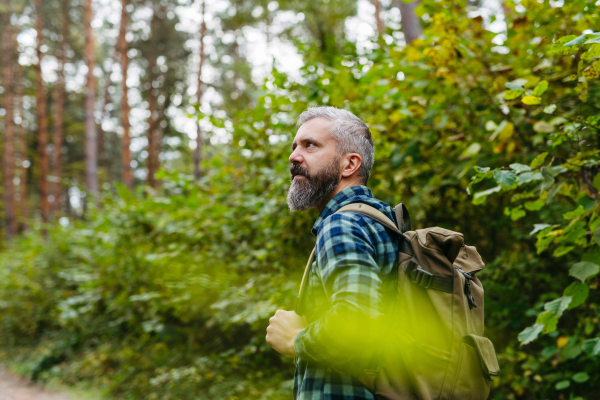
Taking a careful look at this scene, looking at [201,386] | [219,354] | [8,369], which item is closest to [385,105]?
[219,354]

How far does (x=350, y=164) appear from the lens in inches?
70.9

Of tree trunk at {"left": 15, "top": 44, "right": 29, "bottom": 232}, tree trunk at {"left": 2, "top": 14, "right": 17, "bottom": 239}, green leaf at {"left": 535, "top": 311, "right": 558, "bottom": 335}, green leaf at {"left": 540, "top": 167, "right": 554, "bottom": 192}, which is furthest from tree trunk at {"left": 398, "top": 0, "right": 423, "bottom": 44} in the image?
tree trunk at {"left": 15, "top": 44, "right": 29, "bottom": 232}

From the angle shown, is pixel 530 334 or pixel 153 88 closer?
pixel 530 334

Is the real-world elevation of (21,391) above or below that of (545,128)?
below

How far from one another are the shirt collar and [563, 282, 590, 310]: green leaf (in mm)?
1128

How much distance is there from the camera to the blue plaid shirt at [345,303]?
4.24 ft

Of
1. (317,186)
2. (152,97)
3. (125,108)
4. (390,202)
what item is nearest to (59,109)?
(152,97)

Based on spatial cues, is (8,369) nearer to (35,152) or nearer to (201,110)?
(201,110)

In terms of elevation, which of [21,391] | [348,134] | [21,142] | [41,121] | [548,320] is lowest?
[21,391]

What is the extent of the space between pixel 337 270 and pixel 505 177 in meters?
1.02

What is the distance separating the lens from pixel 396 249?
4.94ft

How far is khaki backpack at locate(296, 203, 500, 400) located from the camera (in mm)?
1321

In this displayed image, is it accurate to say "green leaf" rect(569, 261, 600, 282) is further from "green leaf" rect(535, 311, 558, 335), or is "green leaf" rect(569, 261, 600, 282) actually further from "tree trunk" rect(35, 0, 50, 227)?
"tree trunk" rect(35, 0, 50, 227)

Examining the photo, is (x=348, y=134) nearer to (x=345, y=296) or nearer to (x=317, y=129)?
(x=317, y=129)
